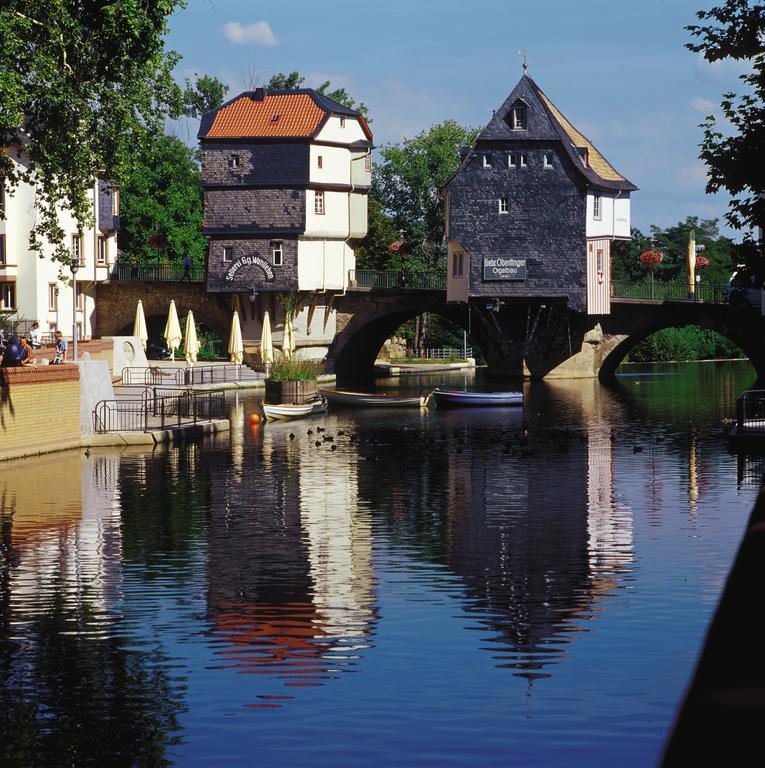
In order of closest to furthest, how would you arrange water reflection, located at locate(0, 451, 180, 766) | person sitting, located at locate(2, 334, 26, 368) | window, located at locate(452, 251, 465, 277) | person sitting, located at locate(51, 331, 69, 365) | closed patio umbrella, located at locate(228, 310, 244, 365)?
1. water reflection, located at locate(0, 451, 180, 766)
2. person sitting, located at locate(2, 334, 26, 368)
3. person sitting, located at locate(51, 331, 69, 365)
4. closed patio umbrella, located at locate(228, 310, 244, 365)
5. window, located at locate(452, 251, 465, 277)

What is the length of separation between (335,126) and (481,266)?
1321cm

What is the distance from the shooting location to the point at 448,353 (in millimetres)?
117625

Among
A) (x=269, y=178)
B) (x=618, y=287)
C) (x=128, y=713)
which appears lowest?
(x=128, y=713)

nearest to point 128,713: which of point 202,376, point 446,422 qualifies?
point 446,422

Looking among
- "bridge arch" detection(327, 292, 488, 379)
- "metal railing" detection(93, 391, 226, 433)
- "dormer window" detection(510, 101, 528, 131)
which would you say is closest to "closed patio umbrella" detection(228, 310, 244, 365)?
"bridge arch" detection(327, 292, 488, 379)

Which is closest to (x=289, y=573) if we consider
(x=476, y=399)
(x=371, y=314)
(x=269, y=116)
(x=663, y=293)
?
(x=476, y=399)

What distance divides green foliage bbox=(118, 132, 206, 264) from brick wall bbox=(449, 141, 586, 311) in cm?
2718

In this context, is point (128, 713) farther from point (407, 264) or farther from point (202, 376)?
point (407, 264)

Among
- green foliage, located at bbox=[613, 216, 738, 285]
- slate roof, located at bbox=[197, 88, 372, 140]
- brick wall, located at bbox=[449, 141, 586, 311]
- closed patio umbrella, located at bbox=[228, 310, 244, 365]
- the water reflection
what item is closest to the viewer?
the water reflection

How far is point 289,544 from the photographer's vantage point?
28859 millimetres

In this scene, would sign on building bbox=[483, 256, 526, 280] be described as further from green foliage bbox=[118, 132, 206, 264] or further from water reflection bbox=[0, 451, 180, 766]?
water reflection bbox=[0, 451, 180, 766]

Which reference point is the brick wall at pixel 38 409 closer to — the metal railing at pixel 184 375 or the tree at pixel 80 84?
the tree at pixel 80 84

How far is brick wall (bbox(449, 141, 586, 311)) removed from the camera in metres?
85.2

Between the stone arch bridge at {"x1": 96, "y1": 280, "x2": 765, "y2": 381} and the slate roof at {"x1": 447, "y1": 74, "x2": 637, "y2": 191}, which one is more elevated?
the slate roof at {"x1": 447, "y1": 74, "x2": 637, "y2": 191}
